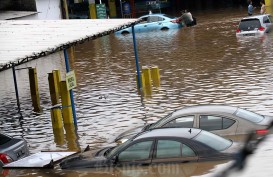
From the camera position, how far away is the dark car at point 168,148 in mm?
9578

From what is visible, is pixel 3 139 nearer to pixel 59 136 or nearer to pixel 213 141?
pixel 59 136

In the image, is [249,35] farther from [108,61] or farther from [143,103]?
[143,103]

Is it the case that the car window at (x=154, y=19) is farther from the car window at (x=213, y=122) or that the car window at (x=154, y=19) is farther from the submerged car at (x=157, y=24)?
the car window at (x=213, y=122)

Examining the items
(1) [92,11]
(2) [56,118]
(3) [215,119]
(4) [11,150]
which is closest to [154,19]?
(1) [92,11]

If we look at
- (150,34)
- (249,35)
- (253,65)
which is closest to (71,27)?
(253,65)

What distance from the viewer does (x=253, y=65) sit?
22906mm

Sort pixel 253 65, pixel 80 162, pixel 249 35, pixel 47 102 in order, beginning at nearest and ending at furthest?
pixel 80 162 < pixel 47 102 < pixel 253 65 < pixel 249 35

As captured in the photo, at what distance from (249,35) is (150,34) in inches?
377

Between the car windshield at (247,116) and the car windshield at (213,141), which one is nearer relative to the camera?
the car windshield at (213,141)

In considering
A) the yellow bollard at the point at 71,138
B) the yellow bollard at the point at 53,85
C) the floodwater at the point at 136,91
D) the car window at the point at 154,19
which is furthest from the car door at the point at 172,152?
the car window at the point at 154,19

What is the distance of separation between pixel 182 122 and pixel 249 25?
20.4 metres

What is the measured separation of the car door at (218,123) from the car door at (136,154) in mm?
1936

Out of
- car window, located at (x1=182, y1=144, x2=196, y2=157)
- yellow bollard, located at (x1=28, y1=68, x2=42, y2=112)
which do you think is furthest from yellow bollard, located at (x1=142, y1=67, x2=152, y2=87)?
car window, located at (x1=182, y1=144, x2=196, y2=157)

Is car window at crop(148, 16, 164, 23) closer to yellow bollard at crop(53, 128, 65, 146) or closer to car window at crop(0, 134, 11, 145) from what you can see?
yellow bollard at crop(53, 128, 65, 146)
